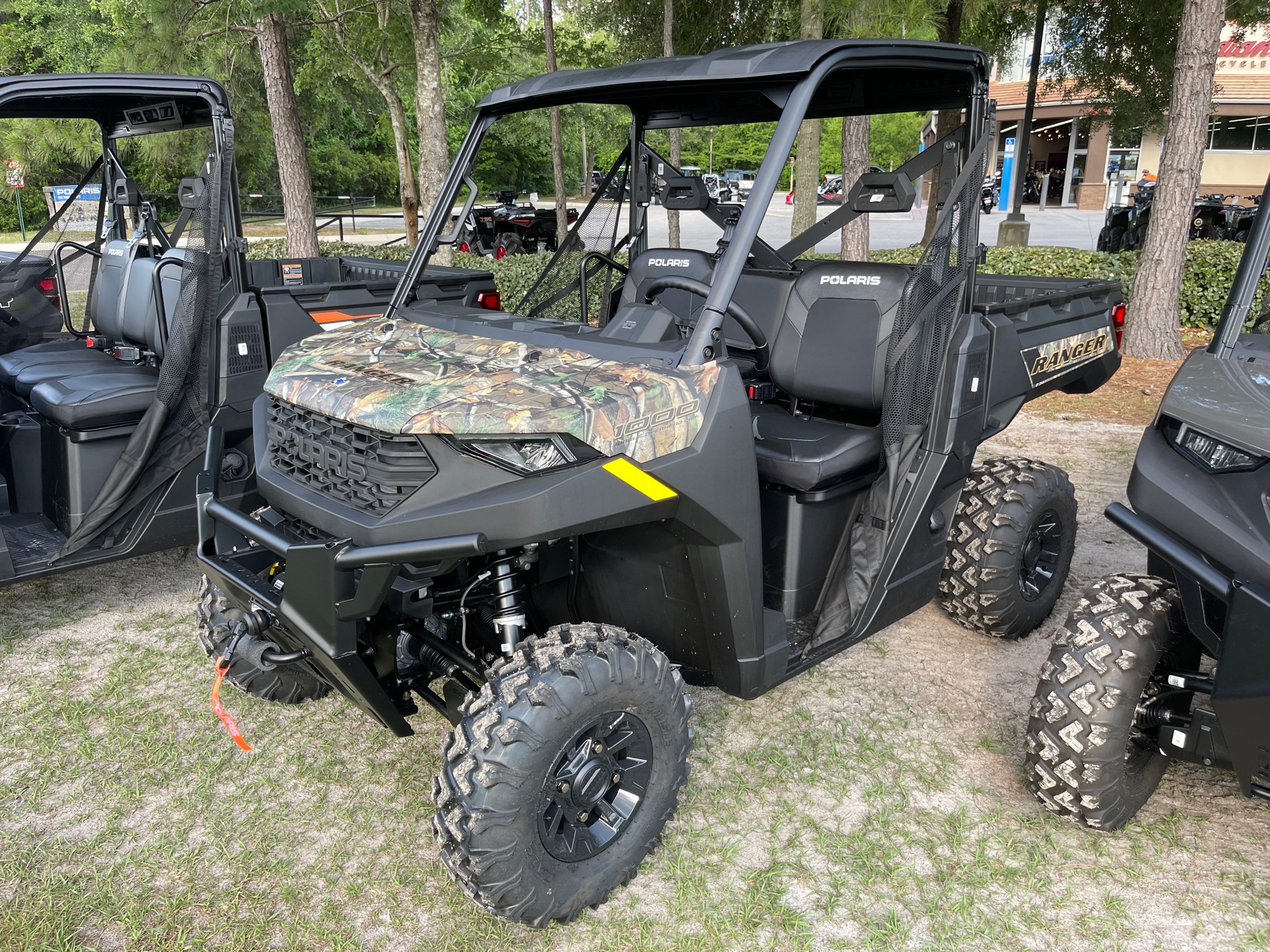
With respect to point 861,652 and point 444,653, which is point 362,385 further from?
point 861,652

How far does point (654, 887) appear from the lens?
263cm

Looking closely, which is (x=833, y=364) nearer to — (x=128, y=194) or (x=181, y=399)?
(x=181, y=399)

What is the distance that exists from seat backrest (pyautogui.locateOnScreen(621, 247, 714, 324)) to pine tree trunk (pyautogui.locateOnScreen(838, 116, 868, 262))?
216 inches

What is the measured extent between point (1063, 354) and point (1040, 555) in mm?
847

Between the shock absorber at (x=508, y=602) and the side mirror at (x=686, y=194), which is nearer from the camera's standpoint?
the shock absorber at (x=508, y=602)

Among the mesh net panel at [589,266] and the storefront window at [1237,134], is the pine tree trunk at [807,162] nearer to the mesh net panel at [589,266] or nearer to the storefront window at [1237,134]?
the mesh net panel at [589,266]

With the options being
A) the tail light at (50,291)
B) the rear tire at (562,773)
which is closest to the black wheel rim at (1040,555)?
the rear tire at (562,773)

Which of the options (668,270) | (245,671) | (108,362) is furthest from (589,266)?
(108,362)

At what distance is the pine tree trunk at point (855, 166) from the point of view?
924cm

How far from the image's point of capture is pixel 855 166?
9.48 m

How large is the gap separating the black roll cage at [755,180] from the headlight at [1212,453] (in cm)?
100

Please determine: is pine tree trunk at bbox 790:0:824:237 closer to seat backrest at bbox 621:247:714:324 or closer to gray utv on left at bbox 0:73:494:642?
seat backrest at bbox 621:247:714:324

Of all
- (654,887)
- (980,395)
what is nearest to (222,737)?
(654,887)

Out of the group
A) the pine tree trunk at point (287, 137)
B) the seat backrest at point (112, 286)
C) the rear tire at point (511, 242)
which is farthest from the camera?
the rear tire at point (511, 242)
